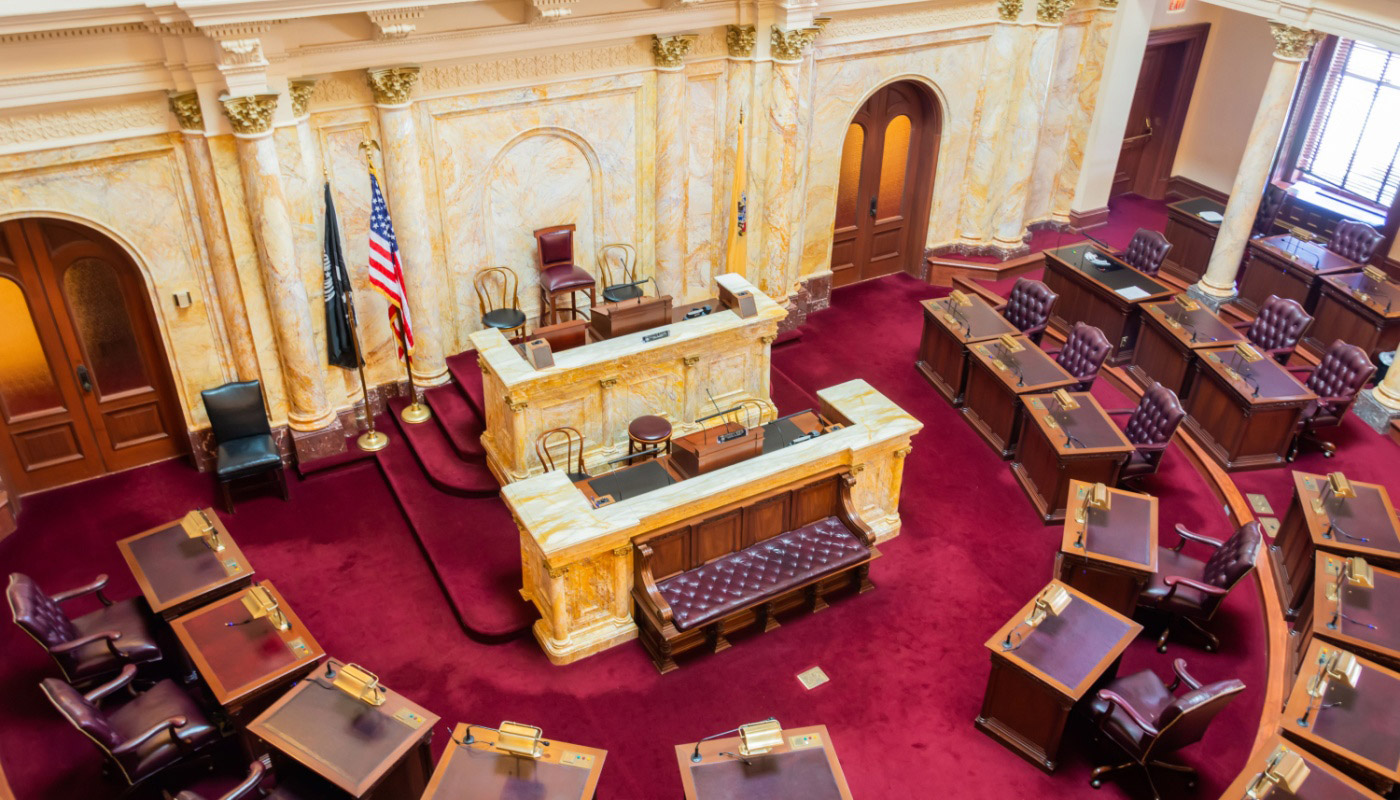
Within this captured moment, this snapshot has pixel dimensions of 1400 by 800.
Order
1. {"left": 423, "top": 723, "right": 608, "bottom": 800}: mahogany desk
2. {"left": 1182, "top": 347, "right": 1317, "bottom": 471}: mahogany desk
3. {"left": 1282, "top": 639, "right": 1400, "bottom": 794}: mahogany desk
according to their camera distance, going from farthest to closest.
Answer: {"left": 1182, "top": 347, "right": 1317, "bottom": 471}: mahogany desk
{"left": 1282, "top": 639, "right": 1400, "bottom": 794}: mahogany desk
{"left": 423, "top": 723, "right": 608, "bottom": 800}: mahogany desk

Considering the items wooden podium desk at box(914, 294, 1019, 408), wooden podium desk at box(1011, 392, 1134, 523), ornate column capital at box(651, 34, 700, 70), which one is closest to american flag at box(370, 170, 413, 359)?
ornate column capital at box(651, 34, 700, 70)

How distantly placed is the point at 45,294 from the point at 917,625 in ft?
24.6

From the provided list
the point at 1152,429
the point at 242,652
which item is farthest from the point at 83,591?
the point at 1152,429

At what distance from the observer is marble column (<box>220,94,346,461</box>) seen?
318 inches

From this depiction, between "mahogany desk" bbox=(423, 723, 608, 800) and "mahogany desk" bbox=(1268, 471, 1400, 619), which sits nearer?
"mahogany desk" bbox=(423, 723, 608, 800)

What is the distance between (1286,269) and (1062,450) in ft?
16.7

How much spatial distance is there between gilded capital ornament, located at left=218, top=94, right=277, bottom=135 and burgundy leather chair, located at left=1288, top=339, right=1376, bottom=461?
9403 mm

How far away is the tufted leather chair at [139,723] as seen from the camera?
20.2ft

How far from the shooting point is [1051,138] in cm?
1354

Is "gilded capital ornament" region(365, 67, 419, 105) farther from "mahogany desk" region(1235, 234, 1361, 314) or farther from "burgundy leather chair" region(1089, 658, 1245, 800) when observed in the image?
"mahogany desk" region(1235, 234, 1361, 314)

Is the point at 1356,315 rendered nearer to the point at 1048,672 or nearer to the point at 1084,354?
the point at 1084,354

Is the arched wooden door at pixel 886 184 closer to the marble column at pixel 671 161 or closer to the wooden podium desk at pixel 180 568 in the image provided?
the marble column at pixel 671 161

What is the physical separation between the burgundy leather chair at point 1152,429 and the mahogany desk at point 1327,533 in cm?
106

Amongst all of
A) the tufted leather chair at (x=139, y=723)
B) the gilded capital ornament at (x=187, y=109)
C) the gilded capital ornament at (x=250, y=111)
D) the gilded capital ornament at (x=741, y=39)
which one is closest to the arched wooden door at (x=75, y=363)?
the gilded capital ornament at (x=187, y=109)
